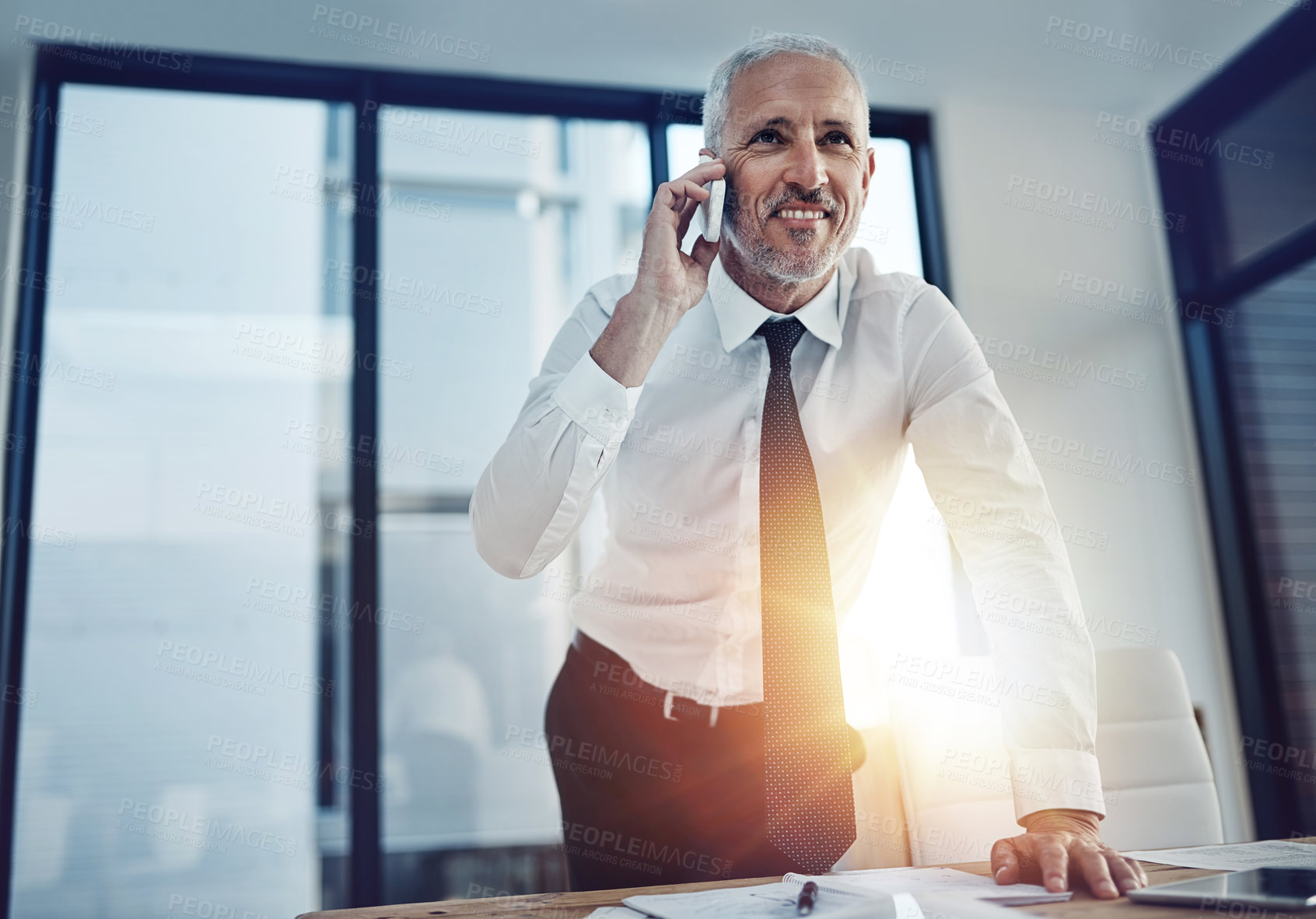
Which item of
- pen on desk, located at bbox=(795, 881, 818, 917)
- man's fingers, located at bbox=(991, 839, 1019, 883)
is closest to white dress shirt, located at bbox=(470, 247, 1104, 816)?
man's fingers, located at bbox=(991, 839, 1019, 883)

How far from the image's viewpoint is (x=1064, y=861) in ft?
3.32

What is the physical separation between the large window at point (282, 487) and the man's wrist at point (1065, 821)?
5.47ft

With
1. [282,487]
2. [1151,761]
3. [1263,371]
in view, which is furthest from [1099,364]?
[282,487]

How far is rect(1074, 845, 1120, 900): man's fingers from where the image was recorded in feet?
3.17

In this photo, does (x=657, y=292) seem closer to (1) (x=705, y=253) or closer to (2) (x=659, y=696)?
(1) (x=705, y=253)

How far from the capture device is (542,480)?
1.39 metres

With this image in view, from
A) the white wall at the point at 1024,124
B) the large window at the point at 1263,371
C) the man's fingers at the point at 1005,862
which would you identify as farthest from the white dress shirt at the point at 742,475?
the large window at the point at 1263,371

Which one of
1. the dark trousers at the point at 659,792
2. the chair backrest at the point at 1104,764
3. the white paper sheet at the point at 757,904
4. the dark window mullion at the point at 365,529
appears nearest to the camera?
the white paper sheet at the point at 757,904

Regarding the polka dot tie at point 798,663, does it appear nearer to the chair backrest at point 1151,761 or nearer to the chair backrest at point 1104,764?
the chair backrest at point 1104,764

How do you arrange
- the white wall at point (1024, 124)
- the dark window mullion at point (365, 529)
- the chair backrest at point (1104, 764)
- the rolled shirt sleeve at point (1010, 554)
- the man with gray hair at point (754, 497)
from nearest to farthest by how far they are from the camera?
1. the rolled shirt sleeve at point (1010, 554)
2. the man with gray hair at point (754, 497)
3. the chair backrest at point (1104, 764)
4. the dark window mullion at point (365, 529)
5. the white wall at point (1024, 124)

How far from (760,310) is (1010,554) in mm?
566

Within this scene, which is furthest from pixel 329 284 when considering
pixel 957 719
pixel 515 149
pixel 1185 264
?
pixel 1185 264

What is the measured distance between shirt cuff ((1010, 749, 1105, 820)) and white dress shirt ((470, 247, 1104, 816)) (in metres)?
0.08

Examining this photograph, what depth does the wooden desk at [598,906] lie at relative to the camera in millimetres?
902
